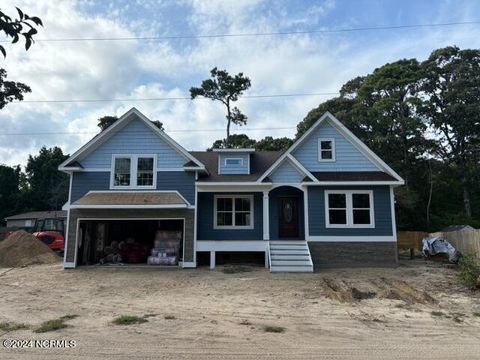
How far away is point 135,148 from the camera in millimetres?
16891

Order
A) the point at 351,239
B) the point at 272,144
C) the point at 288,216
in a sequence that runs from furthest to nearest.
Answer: the point at 272,144
the point at 288,216
the point at 351,239

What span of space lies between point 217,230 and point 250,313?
887cm

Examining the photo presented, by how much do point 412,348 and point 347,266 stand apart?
33.1 ft

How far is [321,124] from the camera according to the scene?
17594 millimetres

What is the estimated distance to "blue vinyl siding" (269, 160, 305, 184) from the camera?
16531 millimetres

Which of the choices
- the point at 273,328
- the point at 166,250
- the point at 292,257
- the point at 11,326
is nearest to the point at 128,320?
the point at 11,326

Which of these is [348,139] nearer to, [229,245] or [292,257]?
[292,257]

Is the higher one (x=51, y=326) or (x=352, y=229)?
(x=352, y=229)

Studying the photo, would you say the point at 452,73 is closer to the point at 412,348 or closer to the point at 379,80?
the point at 379,80

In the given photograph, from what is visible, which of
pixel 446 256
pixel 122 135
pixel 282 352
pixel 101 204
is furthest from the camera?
pixel 446 256

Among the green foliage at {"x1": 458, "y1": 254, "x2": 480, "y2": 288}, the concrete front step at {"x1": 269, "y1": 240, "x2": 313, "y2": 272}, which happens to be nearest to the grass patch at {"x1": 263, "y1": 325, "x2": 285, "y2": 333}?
the concrete front step at {"x1": 269, "y1": 240, "x2": 313, "y2": 272}

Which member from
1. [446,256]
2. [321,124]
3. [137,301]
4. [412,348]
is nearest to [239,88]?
[321,124]

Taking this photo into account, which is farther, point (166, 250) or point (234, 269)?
point (166, 250)

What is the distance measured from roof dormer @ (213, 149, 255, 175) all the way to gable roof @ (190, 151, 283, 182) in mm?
332
